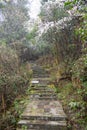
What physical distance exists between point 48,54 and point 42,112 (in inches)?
251

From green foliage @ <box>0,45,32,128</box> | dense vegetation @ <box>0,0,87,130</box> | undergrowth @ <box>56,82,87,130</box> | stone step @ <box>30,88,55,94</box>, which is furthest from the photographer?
stone step @ <box>30,88,55,94</box>

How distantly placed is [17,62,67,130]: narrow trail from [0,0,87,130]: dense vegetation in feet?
1.19

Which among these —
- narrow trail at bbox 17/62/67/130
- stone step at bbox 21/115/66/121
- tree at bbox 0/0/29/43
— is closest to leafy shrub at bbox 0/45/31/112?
narrow trail at bbox 17/62/67/130

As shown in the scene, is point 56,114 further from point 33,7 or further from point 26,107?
point 33,7

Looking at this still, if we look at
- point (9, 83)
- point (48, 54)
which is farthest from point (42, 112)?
point (48, 54)

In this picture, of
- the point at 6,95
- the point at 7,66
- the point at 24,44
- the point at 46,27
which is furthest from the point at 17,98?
the point at 24,44

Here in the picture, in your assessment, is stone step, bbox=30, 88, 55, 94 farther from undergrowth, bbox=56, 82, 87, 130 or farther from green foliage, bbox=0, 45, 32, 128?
undergrowth, bbox=56, 82, 87, 130

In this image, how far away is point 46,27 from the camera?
31.1 feet

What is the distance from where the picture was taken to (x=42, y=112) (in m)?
5.74

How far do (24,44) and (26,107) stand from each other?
638cm

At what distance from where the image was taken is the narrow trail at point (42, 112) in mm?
5105

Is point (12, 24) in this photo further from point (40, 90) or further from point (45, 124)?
point (45, 124)

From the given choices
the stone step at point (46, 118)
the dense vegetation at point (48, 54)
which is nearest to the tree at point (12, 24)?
the dense vegetation at point (48, 54)

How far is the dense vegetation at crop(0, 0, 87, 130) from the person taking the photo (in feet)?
18.8
